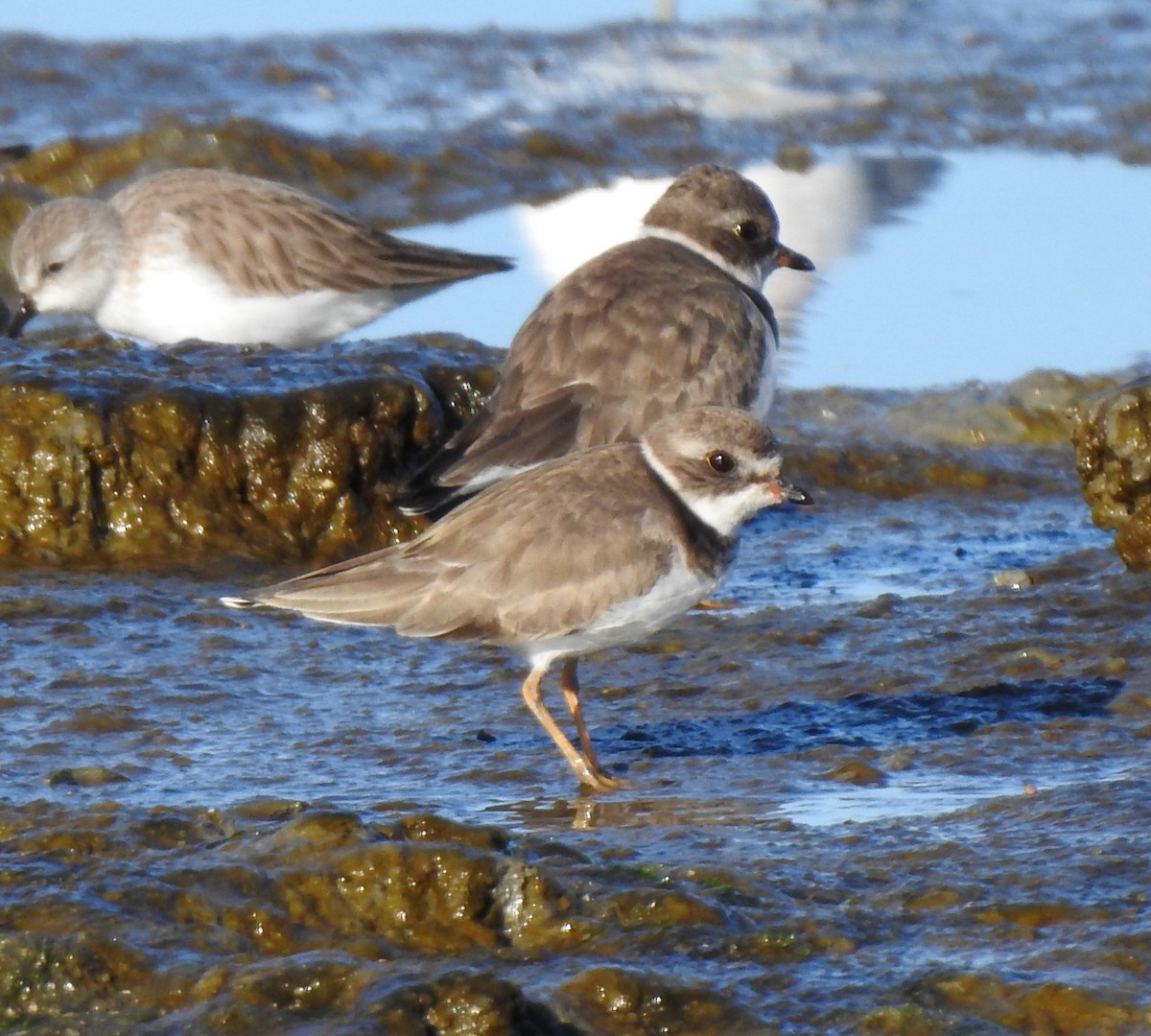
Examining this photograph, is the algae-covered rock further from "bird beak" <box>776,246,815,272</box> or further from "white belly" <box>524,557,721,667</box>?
"white belly" <box>524,557,721,667</box>

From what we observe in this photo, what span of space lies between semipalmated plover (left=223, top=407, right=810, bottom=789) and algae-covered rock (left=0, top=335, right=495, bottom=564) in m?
1.57

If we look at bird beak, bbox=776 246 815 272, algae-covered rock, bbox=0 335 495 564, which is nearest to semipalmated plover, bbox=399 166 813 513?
algae-covered rock, bbox=0 335 495 564

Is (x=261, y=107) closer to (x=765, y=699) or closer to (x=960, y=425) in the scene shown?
(x=960, y=425)

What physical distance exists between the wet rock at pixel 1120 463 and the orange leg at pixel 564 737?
2007 mm

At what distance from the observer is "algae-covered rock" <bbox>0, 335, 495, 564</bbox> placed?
659 centimetres

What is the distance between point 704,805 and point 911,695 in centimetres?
101

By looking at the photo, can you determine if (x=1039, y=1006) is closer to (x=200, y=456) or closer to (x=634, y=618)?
(x=634, y=618)

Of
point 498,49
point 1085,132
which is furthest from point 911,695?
point 498,49

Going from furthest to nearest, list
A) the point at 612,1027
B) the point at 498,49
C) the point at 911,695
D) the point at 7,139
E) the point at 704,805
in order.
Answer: the point at 498,49 → the point at 7,139 → the point at 911,695 → the point at 704,805 → the point at 612,1027

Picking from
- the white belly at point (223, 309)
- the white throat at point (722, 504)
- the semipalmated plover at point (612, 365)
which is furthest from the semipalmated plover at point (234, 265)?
the white throat at point (722, 504)

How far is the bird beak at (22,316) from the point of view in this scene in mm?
9484

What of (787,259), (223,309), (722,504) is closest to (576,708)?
(722,504)

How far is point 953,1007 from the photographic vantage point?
11.7ft

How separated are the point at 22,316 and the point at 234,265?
155 centimetres
